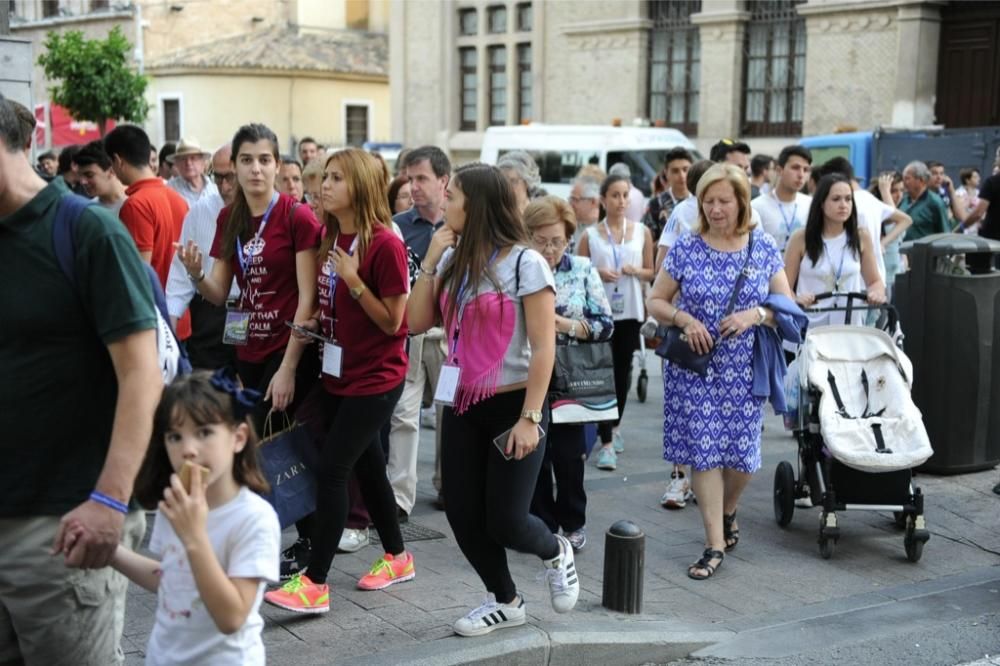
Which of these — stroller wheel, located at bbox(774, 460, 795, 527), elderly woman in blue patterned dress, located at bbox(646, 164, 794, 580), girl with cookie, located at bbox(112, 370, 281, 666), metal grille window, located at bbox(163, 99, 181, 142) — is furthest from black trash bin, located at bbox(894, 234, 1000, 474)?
metal grille window, located at bbox(163, 99, 181, 142)

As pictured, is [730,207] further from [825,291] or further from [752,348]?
[825,291]

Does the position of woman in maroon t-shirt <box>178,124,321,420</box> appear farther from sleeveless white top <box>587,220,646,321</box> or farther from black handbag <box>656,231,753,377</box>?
sleeveless white top <box>587,220,646,321</box>

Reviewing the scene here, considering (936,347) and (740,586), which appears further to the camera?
(936,347)

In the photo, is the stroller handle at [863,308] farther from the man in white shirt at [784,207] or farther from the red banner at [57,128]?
the red banner at [57,128]

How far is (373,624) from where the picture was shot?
204 inches

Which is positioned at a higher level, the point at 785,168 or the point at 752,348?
the point at 785,168

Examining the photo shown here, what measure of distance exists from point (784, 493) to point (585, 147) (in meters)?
16.4

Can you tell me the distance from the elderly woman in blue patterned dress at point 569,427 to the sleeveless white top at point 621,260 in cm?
198

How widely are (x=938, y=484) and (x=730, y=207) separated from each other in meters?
2.99

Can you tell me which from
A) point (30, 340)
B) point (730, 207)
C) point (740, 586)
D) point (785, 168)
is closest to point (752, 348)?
point (730, 207)

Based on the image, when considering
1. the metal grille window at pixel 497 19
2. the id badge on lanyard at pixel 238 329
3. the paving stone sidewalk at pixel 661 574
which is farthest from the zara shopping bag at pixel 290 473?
the metal grille window at pixel 497 19

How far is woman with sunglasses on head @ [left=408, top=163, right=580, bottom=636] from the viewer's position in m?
4.86

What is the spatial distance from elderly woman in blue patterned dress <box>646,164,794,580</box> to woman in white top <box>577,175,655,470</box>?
2228 mm

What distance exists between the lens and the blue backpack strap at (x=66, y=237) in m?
3.15
